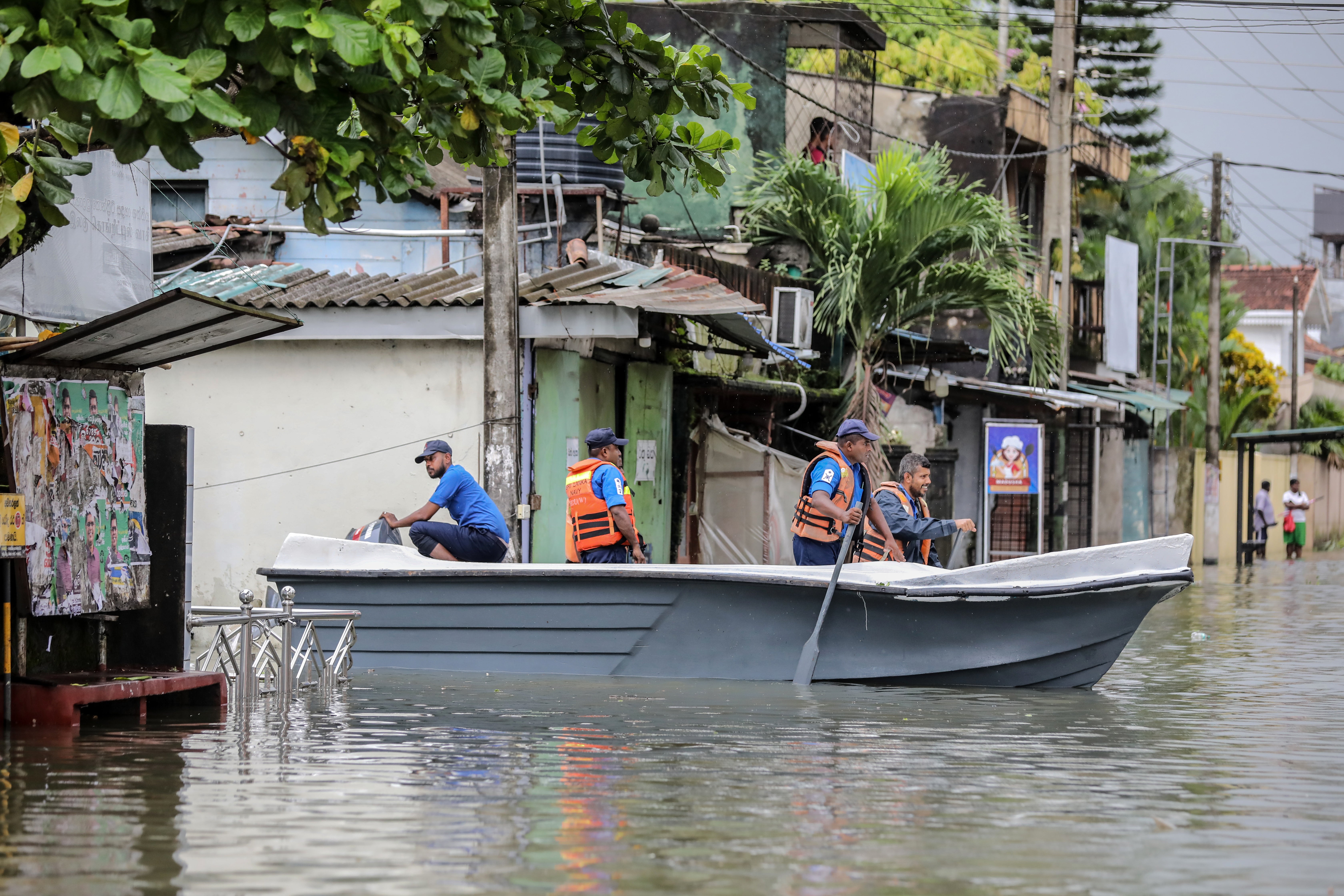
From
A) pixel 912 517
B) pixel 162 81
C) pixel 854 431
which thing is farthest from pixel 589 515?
pixel 162 81

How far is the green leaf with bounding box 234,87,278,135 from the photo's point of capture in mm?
5832

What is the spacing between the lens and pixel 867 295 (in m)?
17.5

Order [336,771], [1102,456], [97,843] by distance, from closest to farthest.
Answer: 1. [97,843]
2. [336,771]
3. [1102,456]

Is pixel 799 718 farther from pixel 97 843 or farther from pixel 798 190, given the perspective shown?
pixel 798 190

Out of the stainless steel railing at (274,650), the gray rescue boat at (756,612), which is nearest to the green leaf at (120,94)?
the stainless steel railing at (274,650)

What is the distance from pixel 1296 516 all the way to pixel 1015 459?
15927 millimetres

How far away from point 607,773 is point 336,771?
1148 millimetres

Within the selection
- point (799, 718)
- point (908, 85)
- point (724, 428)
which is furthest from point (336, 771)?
point (908, 85)

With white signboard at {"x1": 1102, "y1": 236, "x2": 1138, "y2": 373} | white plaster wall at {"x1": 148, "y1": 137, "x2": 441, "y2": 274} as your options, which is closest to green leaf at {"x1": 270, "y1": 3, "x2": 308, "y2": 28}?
white plaster wall at {"x1": 148, "y1": 137, "x2": 441, "y2": 274}

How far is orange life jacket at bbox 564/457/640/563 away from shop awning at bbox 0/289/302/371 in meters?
3.26

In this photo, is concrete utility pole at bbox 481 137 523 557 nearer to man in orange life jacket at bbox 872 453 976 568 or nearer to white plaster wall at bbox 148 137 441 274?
man in orange life jacket at bbox 872 453 976 568

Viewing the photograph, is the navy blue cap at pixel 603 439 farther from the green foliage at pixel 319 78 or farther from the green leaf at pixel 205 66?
the green leaf at pixel 205 66

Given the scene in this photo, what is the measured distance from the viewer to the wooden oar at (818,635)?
1023 cm

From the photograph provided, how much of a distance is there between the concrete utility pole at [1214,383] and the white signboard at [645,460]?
1860 cm
